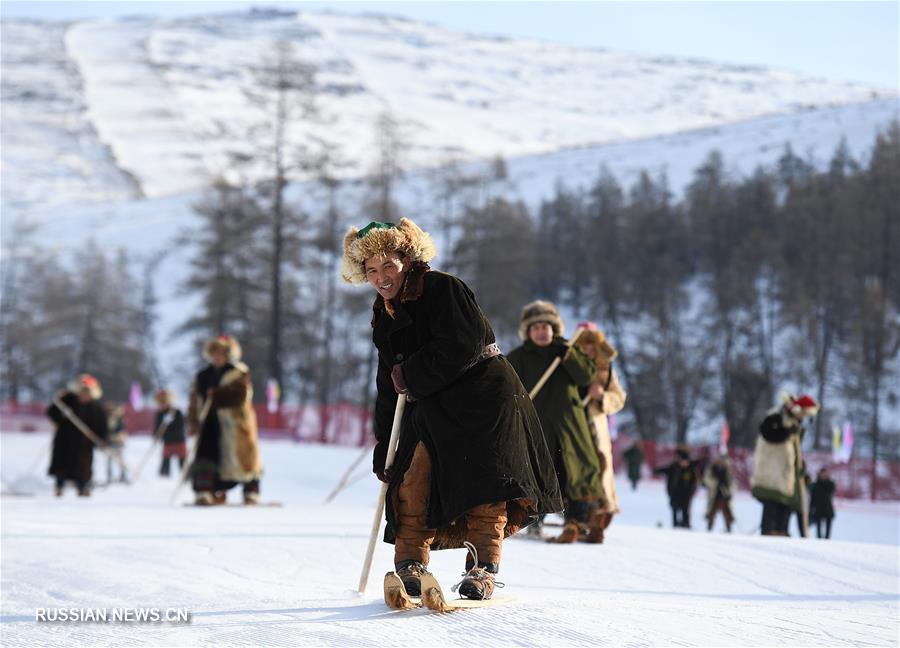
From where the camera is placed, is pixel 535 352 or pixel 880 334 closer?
pixel 535 352

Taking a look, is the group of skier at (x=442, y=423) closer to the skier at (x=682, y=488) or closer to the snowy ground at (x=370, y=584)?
the snowy ground at (x=370, y=584)

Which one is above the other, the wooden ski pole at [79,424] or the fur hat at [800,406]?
the fur hat at [800,406]

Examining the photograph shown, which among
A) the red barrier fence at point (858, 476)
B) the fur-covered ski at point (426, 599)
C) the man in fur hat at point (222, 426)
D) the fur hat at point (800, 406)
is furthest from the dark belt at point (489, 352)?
the red barrier fence at point (858, 476)

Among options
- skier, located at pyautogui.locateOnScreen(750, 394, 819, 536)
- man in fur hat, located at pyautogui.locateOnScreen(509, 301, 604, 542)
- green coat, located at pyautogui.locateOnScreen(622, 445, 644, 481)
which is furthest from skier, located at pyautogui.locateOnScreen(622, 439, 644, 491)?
man in fur hat, located at pyautogui.locateOnScreen(509, 301, 604, 542)

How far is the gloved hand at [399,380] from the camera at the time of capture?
5117 millimetres

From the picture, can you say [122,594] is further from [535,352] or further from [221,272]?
[221,272]

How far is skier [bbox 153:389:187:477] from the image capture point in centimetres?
2455

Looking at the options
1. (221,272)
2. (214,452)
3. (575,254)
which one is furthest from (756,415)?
(214,452)

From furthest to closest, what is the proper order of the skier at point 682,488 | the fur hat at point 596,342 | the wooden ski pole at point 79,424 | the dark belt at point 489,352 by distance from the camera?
1. the skier at point 682,488
2. the wooden ski pole at point 79,424
3. the fur hat at point 596,342
4. the dark belt at point 489,352

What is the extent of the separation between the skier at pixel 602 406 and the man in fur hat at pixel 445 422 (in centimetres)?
426

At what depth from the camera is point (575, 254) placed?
2670 inches

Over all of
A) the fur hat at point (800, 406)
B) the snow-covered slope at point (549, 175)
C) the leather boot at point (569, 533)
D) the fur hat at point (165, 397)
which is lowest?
the fur hat at point (165, 397)

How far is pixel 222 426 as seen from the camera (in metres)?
14.0

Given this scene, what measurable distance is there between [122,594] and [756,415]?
38.5 m
